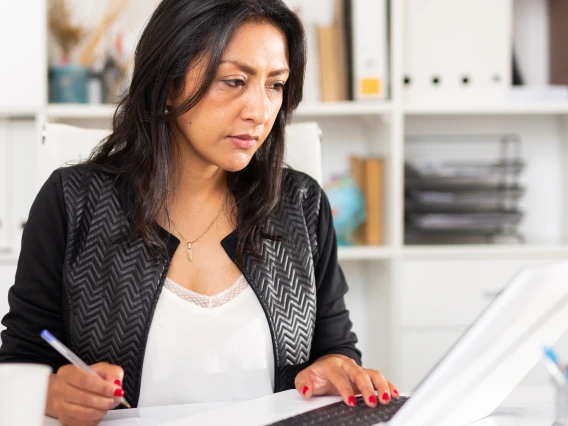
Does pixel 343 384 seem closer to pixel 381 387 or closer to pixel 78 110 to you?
pixel 381 387

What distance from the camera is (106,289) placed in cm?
126

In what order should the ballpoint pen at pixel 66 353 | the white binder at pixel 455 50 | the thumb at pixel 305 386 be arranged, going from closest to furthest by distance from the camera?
the ballpoint pen at pixel 66 353 < the thumb at pixel 305 386 < the white binder at pixel 455 50

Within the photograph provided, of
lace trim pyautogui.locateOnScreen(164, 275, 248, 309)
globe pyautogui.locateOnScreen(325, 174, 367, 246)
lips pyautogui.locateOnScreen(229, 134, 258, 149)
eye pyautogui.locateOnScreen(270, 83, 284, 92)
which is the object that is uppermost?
eye pyautogui.locateOnScreen(270, 83, 284, 92)

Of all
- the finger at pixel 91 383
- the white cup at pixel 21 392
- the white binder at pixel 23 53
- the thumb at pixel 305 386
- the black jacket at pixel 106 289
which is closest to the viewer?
the white cup at pixel 21 392

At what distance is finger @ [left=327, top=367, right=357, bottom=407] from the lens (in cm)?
100

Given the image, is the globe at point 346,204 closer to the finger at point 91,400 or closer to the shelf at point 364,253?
the shelf at point 364,253

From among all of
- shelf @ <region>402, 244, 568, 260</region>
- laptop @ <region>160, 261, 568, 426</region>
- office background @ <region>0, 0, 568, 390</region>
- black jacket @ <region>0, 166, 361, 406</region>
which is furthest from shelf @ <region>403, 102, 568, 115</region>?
laptop @ <region>160, 261, 568, 426</region>

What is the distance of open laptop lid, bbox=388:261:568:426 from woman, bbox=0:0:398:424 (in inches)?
18.0

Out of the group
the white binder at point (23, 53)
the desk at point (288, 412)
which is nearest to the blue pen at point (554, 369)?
the desk at point (288, 412)

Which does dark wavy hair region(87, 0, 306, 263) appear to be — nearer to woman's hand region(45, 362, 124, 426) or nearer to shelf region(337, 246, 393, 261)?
woman's hand region(45, 362, 124, 426)

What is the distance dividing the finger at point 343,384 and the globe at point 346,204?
114 centimetres

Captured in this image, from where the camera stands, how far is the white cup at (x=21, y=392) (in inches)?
25.7

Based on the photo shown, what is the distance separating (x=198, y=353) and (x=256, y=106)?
42cm

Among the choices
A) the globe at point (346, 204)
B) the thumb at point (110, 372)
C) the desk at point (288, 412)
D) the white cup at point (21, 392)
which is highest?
the globe at point (346, 204)
